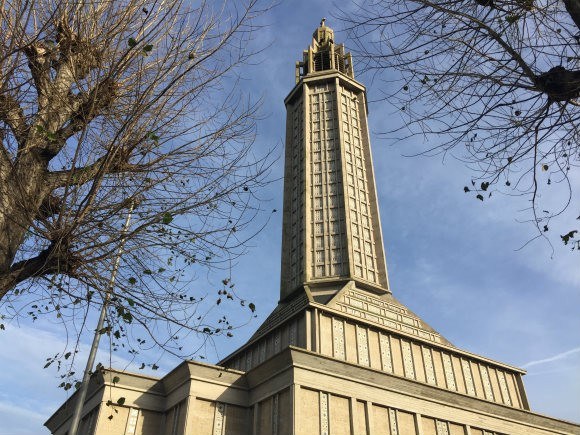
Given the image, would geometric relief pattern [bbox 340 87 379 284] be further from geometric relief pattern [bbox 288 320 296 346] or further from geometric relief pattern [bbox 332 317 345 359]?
geometric relief pattern [bbox 288 320 296 346]

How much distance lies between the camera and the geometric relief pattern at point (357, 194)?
36.4 m

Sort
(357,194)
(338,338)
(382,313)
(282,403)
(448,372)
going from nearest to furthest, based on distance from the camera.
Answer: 1. (282,403)
2. (338,338)
3. (448,372)
4. (382,313)
5. (357,194)

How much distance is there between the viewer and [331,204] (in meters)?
39.1

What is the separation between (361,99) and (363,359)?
29.1 metres

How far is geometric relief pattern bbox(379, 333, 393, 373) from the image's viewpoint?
94.3 feet

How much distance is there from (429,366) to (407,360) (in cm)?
179

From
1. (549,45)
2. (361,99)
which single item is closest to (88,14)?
(549,45)

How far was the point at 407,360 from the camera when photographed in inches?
1172

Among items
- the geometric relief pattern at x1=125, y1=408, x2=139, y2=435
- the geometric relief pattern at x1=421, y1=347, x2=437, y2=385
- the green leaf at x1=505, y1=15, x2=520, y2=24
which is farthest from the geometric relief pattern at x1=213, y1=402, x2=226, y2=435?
the green leaf at x1=505, y1=15, x2=520, y2=24

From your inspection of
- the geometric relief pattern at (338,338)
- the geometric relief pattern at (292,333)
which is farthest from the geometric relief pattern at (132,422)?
the geometric relief pattern at (338,338)

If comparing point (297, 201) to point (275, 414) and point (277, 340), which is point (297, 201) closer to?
point (277, 340)

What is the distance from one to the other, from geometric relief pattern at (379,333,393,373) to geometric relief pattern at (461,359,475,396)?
6.23 metres

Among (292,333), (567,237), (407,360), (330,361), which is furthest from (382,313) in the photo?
(567,237)

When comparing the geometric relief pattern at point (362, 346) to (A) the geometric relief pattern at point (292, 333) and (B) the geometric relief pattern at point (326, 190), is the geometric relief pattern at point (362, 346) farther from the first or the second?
(B) the geometric relief pattern at point (326, 190)
